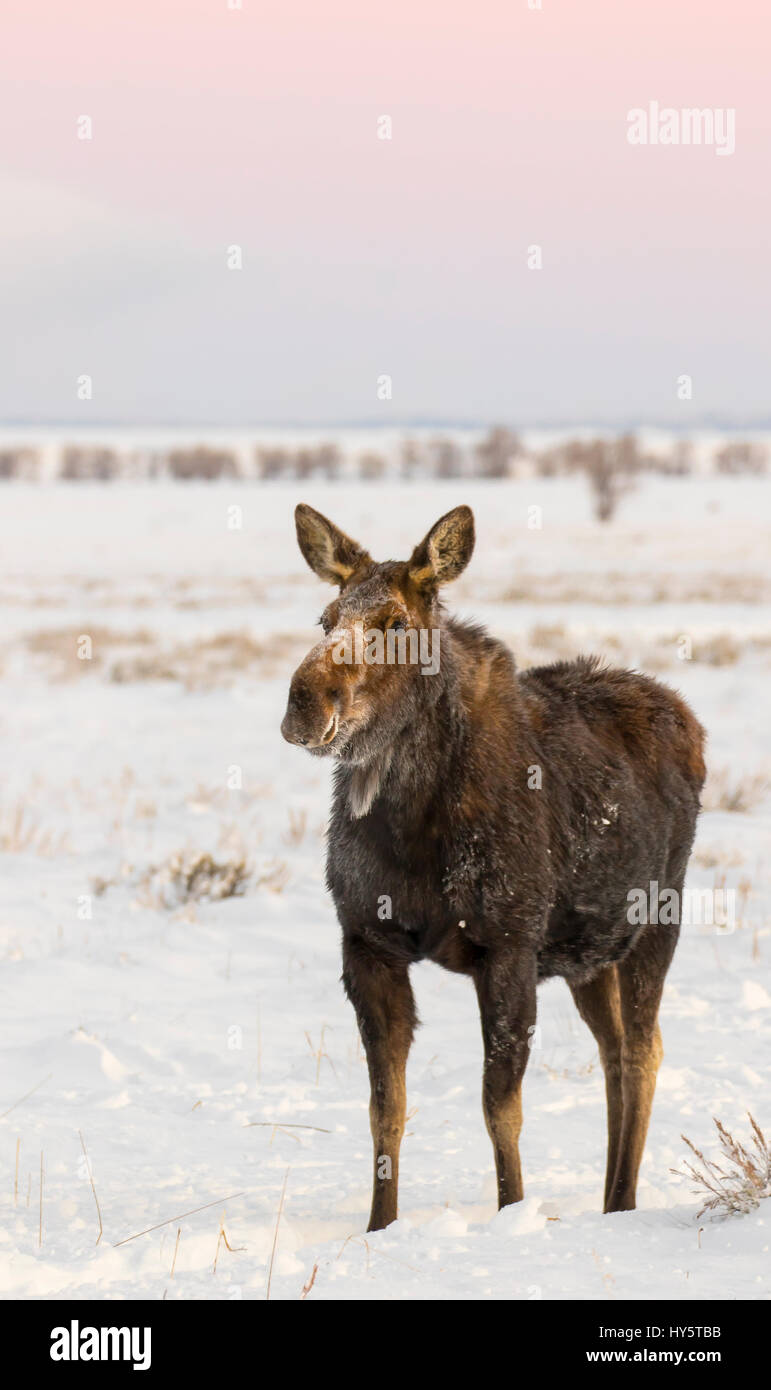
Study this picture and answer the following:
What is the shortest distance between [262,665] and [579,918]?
51.9 feet

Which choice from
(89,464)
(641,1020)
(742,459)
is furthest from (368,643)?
(742,459)

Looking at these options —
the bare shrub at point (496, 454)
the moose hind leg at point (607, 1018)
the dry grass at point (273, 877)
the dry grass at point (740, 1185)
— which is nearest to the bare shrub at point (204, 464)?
the bare shrub at point (496, 454)

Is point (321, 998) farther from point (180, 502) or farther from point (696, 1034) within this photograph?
point (180, 502)

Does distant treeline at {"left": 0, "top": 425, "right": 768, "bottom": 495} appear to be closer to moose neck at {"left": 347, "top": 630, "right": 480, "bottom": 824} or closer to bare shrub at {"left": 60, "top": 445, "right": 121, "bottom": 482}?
bare shrub at {"left": 60, "top": 445, "right": 121, "bottom": 482}

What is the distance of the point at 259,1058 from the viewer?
19.5 ft

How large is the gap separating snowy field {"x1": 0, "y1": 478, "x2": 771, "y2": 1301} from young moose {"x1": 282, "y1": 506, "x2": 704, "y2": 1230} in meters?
0.43

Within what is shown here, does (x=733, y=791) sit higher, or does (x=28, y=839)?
(x=28, y=839)

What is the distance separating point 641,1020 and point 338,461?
10377 centimetres

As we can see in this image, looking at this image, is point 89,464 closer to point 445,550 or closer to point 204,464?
point 204,464

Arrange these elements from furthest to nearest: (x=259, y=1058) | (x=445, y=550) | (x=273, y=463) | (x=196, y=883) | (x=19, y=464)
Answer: (x=19, y=464), (x=273, y=463), (x=196, y=883), (x=259, y=1058), (x=445, y=550)

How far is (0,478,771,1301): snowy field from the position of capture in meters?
3.73

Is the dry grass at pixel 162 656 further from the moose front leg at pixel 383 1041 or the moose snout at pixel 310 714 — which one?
the moose snout at pixel 310 714

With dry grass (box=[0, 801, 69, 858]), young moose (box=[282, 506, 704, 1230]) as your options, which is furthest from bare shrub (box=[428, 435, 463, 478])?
young moose (box=[282, 506, 704, 1230])

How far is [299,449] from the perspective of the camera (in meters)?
107
